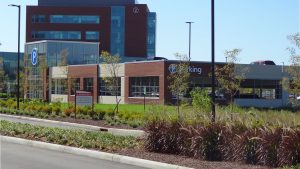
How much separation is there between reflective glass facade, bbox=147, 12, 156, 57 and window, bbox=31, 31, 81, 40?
15.6m

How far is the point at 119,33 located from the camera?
109500 millimetres

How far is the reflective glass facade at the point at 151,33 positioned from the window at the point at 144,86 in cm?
5533

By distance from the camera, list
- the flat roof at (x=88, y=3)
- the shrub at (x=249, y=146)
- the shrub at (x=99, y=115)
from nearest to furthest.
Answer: the shrub at (x=249, y=146) → the shrub at (x=99, y=115) → the flat roof at (x=88, y=3)

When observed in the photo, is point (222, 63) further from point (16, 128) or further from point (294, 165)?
point (294, 165)

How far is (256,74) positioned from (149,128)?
48443 mm

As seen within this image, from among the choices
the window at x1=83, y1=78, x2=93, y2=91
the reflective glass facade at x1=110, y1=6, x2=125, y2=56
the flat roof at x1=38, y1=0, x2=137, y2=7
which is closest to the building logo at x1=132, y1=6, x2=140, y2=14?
the reflective glass facade at x1=110, y1=6, x2=125, y2=56

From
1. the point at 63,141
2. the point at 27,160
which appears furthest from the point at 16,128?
the point at 27,160

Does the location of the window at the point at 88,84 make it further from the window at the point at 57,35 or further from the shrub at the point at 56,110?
the window at the point at 57,35

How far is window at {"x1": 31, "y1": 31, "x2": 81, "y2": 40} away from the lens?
11056cm

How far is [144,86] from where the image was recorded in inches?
2318

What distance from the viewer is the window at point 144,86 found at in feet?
188

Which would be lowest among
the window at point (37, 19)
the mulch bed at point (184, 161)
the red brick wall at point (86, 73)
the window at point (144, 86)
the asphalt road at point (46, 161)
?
the asphalt road at point (46, 161)

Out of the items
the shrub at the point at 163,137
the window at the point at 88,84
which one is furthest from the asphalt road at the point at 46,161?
the window at the point at 88,84

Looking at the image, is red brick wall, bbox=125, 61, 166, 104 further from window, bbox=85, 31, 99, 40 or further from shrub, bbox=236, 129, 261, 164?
window, bbox=85, 31, 99, 40
